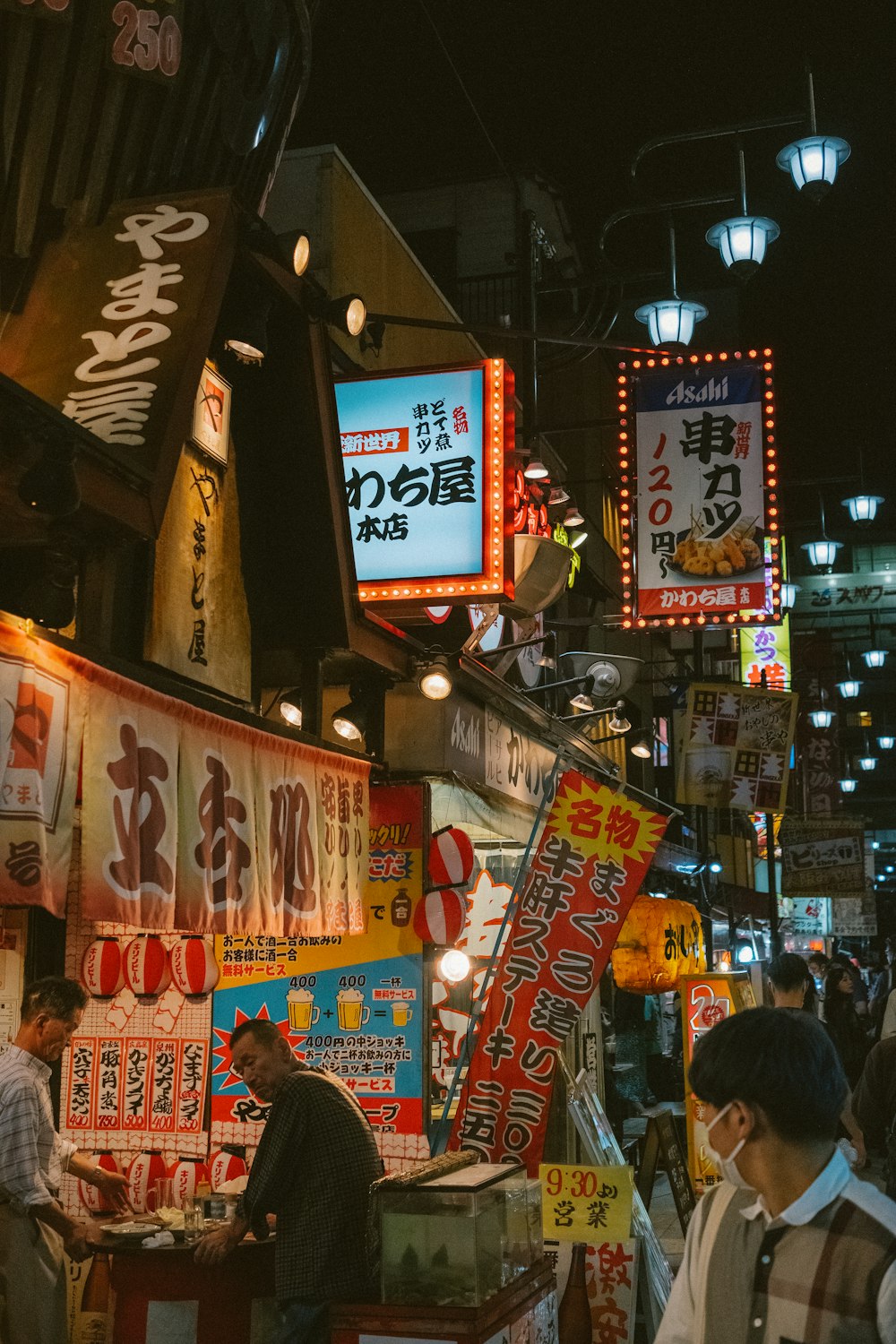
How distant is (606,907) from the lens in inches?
372

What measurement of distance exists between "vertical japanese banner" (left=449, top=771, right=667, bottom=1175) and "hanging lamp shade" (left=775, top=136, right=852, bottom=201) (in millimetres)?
8451

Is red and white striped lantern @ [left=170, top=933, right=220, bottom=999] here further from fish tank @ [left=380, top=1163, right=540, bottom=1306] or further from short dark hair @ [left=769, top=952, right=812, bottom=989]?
short dark hair @ [left=769, top=952, right=812, bottom=989]

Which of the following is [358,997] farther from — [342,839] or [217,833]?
[217,833]

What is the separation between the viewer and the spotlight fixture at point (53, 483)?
17.4ft

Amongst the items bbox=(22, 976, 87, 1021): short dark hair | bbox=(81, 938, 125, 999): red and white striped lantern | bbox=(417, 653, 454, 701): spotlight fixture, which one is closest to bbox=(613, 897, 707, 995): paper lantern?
bbox=(417, 653, 454, 701): spotlight fixture

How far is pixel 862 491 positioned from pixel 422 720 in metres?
30.0

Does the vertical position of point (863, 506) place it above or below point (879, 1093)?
above

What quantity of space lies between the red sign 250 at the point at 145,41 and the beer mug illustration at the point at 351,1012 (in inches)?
280

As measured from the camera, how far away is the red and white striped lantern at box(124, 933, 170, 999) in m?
9.79

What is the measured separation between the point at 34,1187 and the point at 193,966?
7.43 ft

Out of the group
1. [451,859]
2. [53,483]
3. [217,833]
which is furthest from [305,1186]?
[53,483]

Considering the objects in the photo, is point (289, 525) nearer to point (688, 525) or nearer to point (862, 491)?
point (688, 525)

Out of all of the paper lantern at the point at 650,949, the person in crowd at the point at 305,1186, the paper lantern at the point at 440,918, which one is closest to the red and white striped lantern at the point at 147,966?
the paper lantern at the point at 440,918

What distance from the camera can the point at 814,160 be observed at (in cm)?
1412
